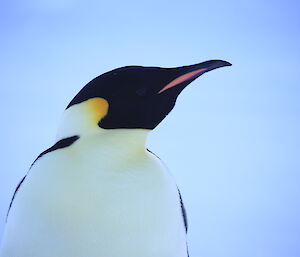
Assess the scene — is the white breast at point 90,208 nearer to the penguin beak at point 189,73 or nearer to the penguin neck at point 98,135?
the penguin neck at point 98,135

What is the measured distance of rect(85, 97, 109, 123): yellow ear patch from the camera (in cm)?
81

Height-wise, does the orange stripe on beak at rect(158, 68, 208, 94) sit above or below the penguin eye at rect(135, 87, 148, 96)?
above

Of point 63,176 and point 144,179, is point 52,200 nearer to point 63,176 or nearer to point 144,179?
point 63,176

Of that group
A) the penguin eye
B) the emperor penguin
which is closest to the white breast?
the emperor penguin

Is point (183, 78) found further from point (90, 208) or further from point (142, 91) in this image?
point (90, 208)

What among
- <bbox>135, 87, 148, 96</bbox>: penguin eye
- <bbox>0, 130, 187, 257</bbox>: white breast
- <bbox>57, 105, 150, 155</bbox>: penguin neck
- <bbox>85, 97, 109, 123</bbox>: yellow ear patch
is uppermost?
<bbox>135, 87, 148, 96</bbox>: penguin eye

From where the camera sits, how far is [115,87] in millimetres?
804

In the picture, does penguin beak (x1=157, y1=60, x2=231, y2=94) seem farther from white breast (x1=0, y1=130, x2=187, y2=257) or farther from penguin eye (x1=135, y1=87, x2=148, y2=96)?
white breast (x1=0, y1=130, x2=187, y2=257)

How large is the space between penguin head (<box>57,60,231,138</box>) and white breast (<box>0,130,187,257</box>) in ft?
0.19

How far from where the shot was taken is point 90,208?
725mm

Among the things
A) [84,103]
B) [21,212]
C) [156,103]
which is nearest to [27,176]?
[21,212]

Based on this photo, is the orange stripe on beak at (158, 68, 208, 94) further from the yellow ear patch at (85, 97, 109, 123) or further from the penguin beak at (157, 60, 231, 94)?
the yellow ear patch at (85, 97, 109, 123)

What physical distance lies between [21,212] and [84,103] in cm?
A: 23

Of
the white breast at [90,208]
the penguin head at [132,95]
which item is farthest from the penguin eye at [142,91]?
the white breast at [90,208]
